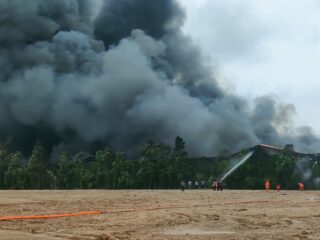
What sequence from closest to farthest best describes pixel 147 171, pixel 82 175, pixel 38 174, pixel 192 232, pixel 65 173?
pixel 192 232, pixel 82 175, pixel 147 171, pixel 38 174, pixel 65 173

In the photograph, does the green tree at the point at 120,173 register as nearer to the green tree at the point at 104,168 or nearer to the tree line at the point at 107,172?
the tree line at the point at 107,172

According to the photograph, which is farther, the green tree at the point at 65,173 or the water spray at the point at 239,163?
the green tree at the point at 65,173

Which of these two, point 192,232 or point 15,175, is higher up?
point 15,175

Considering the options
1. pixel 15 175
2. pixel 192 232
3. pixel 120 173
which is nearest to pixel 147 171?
pixel 120 173

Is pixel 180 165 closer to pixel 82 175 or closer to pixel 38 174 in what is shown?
pixel 82 175

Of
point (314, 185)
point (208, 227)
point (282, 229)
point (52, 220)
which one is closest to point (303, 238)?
point (282, 229)

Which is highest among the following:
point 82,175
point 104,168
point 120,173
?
point 104,168

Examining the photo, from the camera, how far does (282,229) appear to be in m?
17.8

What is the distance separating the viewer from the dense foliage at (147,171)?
3440 inches

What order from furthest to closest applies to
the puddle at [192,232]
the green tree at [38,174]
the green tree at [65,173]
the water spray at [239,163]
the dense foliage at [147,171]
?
the green tree at [65,173]
the green tree at [38,174]
the water spray at [239,163]
the dense foliage at [147,171]
the puddle at [192,232]

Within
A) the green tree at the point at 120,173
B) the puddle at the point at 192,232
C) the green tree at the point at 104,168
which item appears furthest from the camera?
the green tree at the point at 104,168

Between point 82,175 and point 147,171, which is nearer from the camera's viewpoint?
point 82,175

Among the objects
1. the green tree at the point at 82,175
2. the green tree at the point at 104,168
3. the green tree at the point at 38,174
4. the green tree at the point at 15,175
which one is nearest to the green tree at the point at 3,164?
the green tree at the point at 15,175

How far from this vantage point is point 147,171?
93.3 meters
